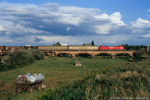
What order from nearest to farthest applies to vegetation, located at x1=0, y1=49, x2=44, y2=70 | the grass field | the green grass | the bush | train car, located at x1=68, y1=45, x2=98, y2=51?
the grass field < the green grass < vegetation, located at x1=0, y1=49, x2=44, y2=70 < the bush < train car, located at x1=68, y1=45, x2=98, y2=51

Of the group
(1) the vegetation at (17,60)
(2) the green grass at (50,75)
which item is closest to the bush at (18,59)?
(1) the vegetation at (17,60)

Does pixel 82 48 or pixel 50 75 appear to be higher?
pixel 82 48

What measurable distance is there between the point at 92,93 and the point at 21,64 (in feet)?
104

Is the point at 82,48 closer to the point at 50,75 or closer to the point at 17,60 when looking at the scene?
the point at 17,60

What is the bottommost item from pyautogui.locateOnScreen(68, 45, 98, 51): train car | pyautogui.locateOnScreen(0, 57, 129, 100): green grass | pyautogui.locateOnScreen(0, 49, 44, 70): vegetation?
pyautogui.locateOnScreen(0, 57, 129, 100): green grass

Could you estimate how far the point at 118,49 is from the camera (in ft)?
210

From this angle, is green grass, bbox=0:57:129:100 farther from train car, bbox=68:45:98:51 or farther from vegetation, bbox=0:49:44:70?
train car, bbox=68:45:98:51

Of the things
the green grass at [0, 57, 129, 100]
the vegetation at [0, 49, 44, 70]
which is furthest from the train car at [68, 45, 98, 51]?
the green grass at [0, 57, 129, 100]

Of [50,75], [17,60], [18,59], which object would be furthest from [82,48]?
[50,75]

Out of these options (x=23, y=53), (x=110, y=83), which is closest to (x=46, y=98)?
(x=110, y=83)

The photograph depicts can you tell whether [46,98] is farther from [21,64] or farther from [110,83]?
[21,64]

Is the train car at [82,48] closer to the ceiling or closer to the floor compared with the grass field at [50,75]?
closer to the ceiling

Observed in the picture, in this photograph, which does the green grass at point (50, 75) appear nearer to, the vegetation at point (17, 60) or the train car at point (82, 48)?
the vegetation at point (17, 60)

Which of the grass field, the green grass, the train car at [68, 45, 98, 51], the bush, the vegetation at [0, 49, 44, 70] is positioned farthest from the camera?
the train car at [68, 45, 98, 51]
